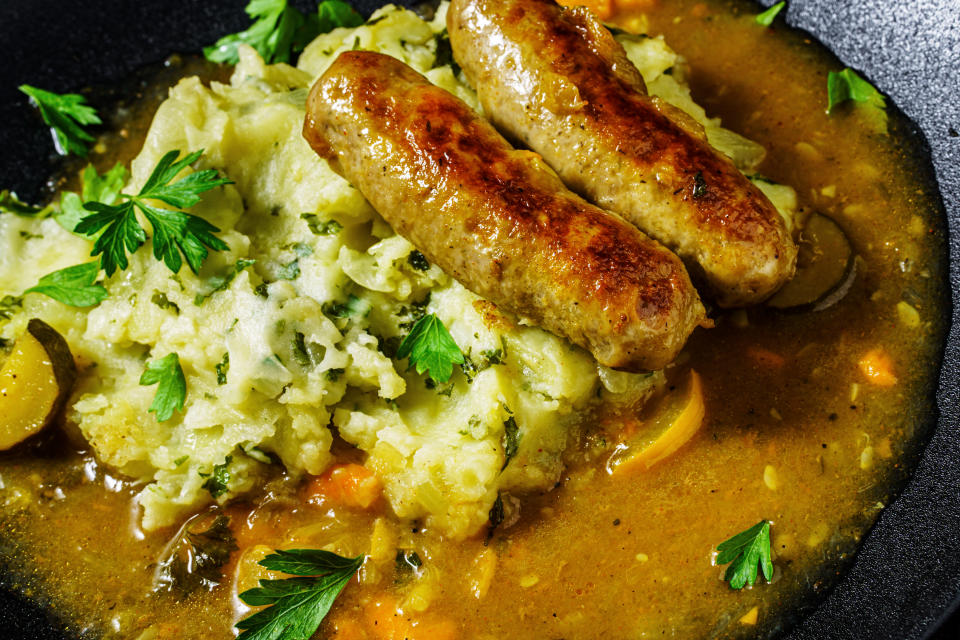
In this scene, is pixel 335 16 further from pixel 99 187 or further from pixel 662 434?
pixel 662 434

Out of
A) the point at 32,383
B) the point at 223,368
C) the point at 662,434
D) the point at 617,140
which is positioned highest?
the point at 617,140

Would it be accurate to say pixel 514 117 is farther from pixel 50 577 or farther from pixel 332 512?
pixel 50 577

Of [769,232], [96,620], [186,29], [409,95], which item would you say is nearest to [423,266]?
[409,95]

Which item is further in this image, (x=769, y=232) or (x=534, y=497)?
(x=534, y=497)

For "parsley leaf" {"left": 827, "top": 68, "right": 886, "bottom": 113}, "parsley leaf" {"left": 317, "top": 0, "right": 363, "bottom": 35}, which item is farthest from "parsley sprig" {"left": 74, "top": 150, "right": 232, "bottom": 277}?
"parsley leaf" {"left": 827, "top": 68, "right": 886, "bottom": 113}

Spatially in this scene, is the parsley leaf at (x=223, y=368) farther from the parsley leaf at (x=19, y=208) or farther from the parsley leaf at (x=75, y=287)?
the parsley leaf at (x=19, y=208)

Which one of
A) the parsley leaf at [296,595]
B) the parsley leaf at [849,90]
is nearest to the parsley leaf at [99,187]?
the parsley leaf at [296,595]

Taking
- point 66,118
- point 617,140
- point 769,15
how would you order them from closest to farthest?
point 617,140
point 769,15
point 66,118

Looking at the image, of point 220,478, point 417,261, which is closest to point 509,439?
point 417,261
